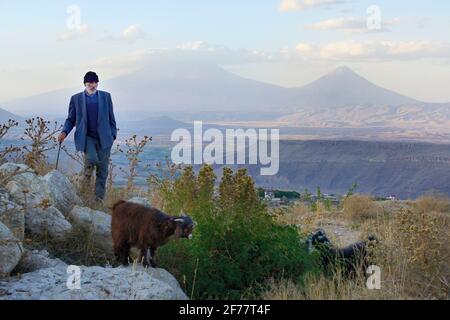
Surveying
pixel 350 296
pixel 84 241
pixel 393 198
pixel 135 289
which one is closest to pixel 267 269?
pixel 350 296

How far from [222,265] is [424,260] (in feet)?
7.96

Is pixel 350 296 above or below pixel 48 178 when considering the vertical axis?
below

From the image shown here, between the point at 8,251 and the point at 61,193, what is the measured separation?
2.88 m

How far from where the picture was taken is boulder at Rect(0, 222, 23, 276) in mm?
7641

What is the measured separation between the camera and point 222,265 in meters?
8.33

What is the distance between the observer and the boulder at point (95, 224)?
948 centimetres

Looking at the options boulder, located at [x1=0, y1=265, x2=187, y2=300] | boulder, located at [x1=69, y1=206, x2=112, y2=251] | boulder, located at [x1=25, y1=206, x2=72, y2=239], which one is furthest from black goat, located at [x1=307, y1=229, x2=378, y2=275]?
boulder, located at [x1=25, y1=206, x2=72, y2=239]

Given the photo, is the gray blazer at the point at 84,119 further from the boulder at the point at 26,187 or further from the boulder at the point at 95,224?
the boulder at the point at 95,224

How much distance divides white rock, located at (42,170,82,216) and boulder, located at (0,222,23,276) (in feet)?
7.31

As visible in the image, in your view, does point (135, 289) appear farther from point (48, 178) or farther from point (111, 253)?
point (48, 178)

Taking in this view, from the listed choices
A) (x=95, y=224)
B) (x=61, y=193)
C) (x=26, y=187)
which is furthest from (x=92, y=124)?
(x=95, y=224)

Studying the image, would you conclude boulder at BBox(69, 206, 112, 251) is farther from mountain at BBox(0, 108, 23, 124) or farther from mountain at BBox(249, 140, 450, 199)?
mountain at BBox(249, 140, 450, 199)

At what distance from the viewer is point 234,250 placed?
8.50m

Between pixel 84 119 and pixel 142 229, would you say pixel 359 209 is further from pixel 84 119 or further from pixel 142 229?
pixel 142 229
